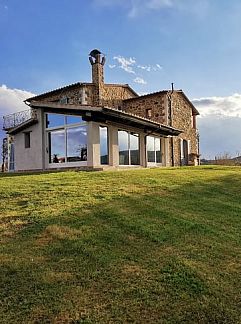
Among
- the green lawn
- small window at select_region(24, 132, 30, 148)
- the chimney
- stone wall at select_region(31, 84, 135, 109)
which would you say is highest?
the chimney

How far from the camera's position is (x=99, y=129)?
63.2ft

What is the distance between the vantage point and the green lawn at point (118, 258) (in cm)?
442

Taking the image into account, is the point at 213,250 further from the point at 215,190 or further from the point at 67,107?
the point at 67,107

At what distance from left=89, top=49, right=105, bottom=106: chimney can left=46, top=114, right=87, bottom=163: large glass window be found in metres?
6.79

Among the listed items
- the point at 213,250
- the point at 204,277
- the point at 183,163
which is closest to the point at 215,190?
Result: the point at 213,250

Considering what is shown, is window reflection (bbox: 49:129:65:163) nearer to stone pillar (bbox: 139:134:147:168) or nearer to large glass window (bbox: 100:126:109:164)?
large glass window (bbox: 100:126:109:164)

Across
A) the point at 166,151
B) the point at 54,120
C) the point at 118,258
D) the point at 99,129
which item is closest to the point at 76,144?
the point at 99,129

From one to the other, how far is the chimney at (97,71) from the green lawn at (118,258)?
18336 mm

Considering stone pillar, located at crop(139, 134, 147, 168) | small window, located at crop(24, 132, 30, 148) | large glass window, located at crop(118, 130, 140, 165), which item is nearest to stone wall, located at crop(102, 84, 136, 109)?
stone pillar, located at crop(139, 134, 147, 168)

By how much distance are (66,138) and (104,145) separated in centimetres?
214

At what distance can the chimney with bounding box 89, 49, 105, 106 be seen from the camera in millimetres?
27266

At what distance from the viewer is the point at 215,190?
11477 mm

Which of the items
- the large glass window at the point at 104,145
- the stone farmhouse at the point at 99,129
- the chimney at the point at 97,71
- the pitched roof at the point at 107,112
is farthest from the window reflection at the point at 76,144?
the chimney at the point at 97,71

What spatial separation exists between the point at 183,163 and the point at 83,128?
1297cm
